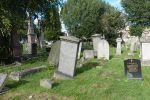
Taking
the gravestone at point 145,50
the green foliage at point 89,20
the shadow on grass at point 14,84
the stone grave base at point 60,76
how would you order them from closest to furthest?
1. the shadow on grass at point 14,84
2. the stone grave base at point 60,76
3. the gravestone at point 145,50
4. the green foliage at point 89,20

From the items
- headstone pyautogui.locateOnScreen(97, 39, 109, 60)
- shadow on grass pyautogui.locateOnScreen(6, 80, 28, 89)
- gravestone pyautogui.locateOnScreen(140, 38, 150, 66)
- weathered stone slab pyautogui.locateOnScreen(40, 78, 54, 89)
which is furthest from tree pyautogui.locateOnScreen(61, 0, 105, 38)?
weathered stone slab pyautogui.locateOnScreen(40, 78, 54, 89)

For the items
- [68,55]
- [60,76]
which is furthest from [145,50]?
[60,76]

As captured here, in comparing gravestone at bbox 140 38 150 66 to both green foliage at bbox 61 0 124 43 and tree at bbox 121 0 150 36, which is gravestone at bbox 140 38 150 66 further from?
green foliage at bbox 61 0 124 43

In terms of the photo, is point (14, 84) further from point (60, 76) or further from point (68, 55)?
point (68, 55)

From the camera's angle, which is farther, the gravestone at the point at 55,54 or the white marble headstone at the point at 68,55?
the gravestone at the point at 55,54

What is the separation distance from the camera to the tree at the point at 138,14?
179ft

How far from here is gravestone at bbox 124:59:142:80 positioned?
11.9 m

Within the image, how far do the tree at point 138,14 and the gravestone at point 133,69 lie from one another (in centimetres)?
4292

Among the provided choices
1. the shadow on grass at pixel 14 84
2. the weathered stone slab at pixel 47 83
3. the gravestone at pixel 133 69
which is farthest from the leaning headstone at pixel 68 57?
the gravestone at pixel 133 69

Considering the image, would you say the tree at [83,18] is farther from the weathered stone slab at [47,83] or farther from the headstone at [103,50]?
the weathered stone slab at [47,83]

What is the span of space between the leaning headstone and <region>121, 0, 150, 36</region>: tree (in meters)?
42.9

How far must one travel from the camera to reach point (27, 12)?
20156 millimetres

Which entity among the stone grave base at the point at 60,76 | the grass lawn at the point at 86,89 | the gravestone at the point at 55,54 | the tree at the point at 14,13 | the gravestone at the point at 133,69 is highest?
the tree at the point at 14,13

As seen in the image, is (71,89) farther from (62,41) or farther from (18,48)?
(18,48)
